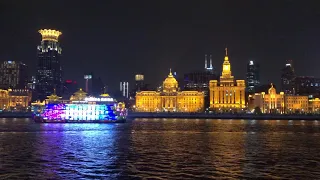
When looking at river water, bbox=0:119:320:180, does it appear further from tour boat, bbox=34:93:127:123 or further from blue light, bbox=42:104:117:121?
blue light, bbox=42:104:117:121

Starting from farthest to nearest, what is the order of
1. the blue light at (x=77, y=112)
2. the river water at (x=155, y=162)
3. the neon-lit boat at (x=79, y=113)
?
1. the blue light at (x=77, y=112)
2. the neon-lit boat at (x=79, y=113)
3. the river water at (x=155, y=162)

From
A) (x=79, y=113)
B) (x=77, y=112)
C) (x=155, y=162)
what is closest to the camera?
(x=155, y=162)

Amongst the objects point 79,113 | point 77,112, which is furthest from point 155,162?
point 77,112

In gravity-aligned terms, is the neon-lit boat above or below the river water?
above

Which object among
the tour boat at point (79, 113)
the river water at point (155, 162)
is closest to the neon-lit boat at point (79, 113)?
the tour boat at point (79, 113)

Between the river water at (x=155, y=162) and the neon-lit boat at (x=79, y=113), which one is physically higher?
the neon-lit boat at (x=79, y=113)

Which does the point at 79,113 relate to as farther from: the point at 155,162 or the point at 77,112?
the point at 155,162

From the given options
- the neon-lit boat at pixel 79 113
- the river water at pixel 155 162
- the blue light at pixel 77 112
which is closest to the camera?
the river water at pixel 155 162

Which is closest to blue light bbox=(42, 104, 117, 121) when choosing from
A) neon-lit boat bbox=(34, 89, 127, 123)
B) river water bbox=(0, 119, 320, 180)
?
neon-lit boat bbox=(34, 89, 127, 123)

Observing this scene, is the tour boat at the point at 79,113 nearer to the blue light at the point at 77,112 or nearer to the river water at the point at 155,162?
the blue light at the point at 77,112

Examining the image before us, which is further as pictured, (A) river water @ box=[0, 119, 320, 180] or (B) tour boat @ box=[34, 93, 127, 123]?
(B) tour boat @ box=[34, 93, 127, 123]

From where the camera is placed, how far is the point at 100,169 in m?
30.7

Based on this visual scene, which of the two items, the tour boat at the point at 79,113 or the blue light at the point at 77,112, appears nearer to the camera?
the tour boat at the point at 79,113

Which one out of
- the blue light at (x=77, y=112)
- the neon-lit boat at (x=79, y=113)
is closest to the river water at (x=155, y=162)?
the neon-lit boat at (x=79, y=113)
